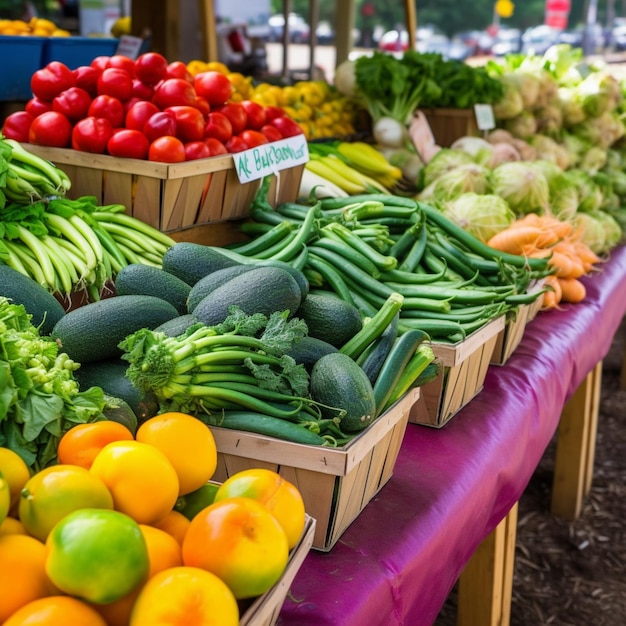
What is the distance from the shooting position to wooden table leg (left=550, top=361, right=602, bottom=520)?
361cm

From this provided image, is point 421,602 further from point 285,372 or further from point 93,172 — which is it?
point 93,172

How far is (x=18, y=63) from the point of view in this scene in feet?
13.2

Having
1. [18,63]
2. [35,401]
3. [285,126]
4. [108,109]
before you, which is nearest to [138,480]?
[35,401]

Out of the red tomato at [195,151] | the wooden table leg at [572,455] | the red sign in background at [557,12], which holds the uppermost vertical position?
the red sign in background at [557,12]

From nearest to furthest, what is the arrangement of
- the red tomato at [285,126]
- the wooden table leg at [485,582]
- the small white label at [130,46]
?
1. the wooden table leg at [485,582]
2. the red tomato at [285,126]
3. the small white label at [130,46]

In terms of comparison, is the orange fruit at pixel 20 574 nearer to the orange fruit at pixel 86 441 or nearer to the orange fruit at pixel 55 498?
the orange fruit at pixel 55 498

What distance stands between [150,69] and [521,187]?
183cm

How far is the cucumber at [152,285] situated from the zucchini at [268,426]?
1.51 ft

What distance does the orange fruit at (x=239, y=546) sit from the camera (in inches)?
34.4

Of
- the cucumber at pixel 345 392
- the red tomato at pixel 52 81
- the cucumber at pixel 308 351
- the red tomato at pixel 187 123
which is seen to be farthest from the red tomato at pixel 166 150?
the cucumber at pixel 345 392

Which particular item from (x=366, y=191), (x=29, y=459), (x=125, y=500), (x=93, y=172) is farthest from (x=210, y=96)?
(x=125, y=500)

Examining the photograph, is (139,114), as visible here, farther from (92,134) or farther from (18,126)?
(18,126)

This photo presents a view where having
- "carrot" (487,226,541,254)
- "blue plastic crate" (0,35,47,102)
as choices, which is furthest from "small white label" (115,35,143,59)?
"carrot" (487,226,541,254)

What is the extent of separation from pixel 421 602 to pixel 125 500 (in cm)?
75
